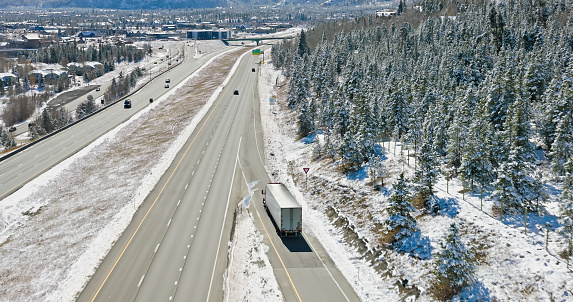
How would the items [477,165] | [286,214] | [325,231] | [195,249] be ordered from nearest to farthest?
[195,249] → [477,165] → [286,214] → [325,231]

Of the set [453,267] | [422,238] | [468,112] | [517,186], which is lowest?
[422,238]

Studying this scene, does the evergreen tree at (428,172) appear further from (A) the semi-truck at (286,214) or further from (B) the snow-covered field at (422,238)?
(A) the semi-truck at (286,214)

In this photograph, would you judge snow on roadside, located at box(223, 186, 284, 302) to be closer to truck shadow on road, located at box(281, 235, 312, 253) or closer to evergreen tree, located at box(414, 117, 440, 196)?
truck shadow on road, located at box(281, 235, 312, 253)

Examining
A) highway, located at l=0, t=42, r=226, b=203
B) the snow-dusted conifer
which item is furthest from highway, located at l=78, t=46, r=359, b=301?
highway, located at l=0, t=42, r=226, b=203

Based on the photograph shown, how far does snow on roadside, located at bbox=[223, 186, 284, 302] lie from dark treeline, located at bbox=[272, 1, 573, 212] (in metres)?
15.6

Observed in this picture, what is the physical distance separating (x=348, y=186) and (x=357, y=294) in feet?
63.4

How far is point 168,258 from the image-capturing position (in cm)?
3600

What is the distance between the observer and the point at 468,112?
184 feet

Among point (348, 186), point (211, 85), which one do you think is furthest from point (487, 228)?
point (211, 85)

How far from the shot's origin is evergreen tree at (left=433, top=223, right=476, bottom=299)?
26234 mm

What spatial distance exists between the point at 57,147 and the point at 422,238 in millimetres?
63672

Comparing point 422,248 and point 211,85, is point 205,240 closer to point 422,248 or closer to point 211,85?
point 422,248

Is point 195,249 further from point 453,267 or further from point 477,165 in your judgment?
point 477,165

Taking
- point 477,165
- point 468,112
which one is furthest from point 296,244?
point 468,112
